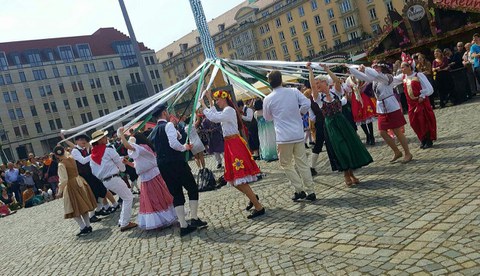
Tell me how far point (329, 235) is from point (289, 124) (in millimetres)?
2052

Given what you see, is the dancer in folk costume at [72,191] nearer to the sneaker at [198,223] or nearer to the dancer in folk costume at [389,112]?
the sneaker at [198,223]

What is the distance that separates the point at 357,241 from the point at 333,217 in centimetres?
97

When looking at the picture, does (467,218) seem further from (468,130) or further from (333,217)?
(468,130)

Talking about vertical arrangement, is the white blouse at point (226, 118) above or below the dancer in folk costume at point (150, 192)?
above

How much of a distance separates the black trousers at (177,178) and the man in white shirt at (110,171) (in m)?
1.68

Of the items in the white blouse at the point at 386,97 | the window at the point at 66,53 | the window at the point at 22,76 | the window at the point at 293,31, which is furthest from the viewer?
the window at the point at 293,31

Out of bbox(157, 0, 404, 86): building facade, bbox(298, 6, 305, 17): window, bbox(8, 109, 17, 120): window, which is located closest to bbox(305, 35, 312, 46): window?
bbox(157, 0, 404, 86): building facade

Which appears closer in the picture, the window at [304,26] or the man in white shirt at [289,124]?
the man in white shirt at [289,124]

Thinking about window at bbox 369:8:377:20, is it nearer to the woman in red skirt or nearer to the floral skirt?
the woman in red skirt

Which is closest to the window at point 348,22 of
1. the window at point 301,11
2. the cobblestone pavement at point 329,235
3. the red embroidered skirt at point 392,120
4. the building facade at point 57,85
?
the window at point 301,11

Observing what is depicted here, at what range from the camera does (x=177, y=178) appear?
634 cm

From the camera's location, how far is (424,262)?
3455 millimetres

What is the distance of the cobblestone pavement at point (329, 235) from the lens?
3781 mm

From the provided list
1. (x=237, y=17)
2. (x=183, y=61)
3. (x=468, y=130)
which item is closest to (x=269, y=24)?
(x=237, y=17)
